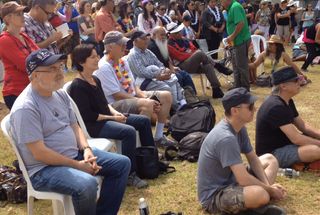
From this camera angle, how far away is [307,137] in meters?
4.20

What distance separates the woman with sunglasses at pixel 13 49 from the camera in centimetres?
383

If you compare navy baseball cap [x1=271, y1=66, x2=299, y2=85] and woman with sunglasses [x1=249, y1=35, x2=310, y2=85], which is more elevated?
navy baseball cap [x1=271, y1=66, x2=299, y2=85]

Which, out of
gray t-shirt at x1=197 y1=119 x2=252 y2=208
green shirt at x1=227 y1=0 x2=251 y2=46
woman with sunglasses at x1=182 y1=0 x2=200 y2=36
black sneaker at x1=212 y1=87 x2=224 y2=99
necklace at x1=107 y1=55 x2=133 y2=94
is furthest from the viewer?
woman with sunglasses at x1=182 y1=0 x2=200 y2=36

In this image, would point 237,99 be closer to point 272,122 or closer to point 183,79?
point 272,122

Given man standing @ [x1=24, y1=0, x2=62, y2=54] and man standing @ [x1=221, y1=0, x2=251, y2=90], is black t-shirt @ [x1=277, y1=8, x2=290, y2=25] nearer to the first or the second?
man standing @ [x1=221, y1=0, x2=251, y2=90]

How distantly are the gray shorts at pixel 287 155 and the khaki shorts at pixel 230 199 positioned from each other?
1114 mm

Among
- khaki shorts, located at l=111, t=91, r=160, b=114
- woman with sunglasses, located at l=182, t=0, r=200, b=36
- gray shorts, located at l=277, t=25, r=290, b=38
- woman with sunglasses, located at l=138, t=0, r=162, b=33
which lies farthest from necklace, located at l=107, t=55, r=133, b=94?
gray shorts, located at l=277, t=25, r=290, b=38

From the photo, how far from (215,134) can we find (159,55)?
3837 millimetres

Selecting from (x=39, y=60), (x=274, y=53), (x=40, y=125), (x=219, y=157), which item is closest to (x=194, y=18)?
(x=274, y=53)

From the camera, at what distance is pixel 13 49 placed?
12.6 feet

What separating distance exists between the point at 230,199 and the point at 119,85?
2.29m

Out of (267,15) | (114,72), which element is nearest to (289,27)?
(267,15)

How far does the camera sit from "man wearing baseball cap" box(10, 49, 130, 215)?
282 cm

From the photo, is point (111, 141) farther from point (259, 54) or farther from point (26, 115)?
point (259, 54)
